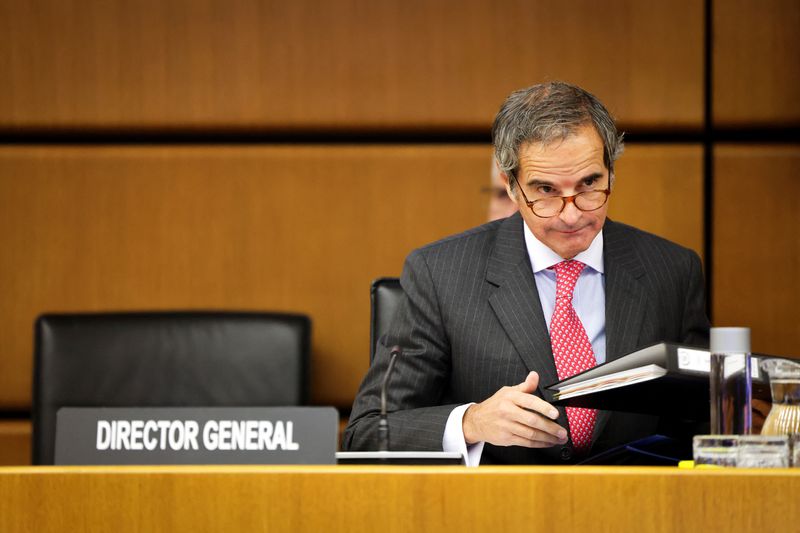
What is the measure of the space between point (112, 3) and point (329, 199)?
0.72m

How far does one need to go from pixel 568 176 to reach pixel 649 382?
1.75 feet

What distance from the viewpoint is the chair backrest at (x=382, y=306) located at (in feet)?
6.19

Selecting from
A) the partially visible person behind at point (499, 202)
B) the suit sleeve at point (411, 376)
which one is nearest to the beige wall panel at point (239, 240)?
the partially visible person behind at point (499, 202)

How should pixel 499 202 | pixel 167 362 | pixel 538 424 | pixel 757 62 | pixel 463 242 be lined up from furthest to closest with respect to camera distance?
pixel 757 62 → pixel 499 202 → pixel 167 362 → pixel 463 242 → pixel 538 424

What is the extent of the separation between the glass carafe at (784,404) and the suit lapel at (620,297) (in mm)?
453

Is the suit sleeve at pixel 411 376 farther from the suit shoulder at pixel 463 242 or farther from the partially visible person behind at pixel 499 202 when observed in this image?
the partially visible person behind at pixel 499 202

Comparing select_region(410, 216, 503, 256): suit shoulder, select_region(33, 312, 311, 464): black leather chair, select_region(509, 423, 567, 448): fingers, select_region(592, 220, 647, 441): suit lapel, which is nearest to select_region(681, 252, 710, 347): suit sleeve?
select_region(592, 220, 647, 441): suit lapel

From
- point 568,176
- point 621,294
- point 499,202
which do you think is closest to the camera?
point 568,176

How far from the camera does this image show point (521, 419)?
134 cm

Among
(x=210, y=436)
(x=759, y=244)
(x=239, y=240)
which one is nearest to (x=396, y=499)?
(x=210, y=436)

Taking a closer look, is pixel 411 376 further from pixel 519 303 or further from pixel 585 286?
pixel 585 286

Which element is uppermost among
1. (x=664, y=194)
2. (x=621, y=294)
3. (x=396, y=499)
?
(x=664, y=194)

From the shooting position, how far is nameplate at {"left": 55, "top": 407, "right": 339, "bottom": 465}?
1.08 meters

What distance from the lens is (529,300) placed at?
1690mm
